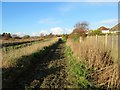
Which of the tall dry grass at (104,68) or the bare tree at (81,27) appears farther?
the bare tree at (81,27)

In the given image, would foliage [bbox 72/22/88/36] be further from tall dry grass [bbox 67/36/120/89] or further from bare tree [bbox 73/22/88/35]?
tall dry grass [bbox 67/36/120/89]

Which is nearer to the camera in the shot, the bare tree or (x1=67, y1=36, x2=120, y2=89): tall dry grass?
(x1=67, y1=36, x2=120, y2=89): tall dry grass

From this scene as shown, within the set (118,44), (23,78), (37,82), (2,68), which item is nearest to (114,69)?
(118,44)

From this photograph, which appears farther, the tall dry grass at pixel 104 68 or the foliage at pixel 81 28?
the foliage at pixel 81 28

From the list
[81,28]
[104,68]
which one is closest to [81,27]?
[81,28]

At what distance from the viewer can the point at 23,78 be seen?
1078cm

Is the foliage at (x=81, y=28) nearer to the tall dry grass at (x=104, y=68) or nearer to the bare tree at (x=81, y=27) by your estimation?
the bare tree at (x=81, y=27)

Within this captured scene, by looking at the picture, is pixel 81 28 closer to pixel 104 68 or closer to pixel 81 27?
pixel 81 27

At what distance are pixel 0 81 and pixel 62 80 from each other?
9.07 feet

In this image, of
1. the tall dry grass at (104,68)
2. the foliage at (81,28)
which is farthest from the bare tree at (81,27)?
the tall dry grass at (104,68)

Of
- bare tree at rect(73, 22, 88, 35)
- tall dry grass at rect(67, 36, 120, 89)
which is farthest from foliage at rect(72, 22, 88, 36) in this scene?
tall dry grass at rect(67, 36, 120, 89)

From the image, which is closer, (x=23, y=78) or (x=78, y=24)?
(x=23, y=78)

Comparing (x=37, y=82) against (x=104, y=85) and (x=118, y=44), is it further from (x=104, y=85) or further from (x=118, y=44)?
(x=118, y=44)

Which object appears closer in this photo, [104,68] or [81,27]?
[104,68]
